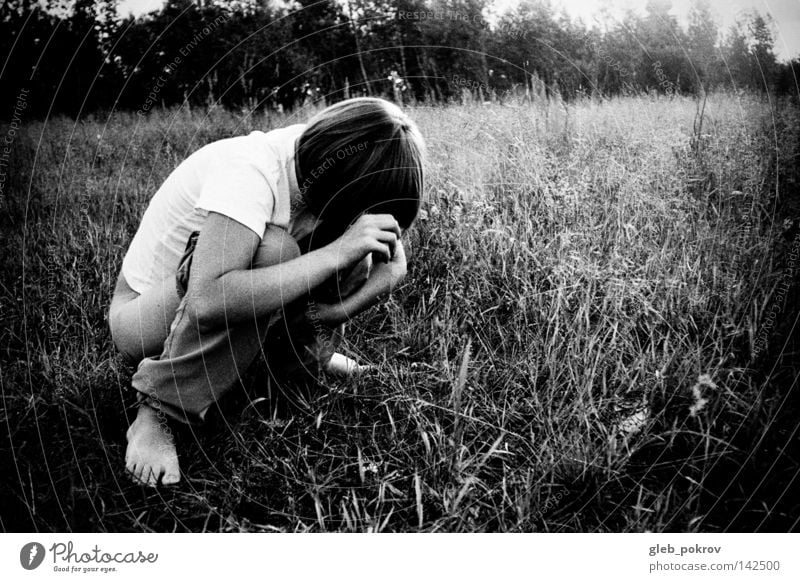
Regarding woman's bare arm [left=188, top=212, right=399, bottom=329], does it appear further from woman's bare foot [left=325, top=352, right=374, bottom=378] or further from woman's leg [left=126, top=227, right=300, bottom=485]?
woman's bare foot [left=325, top=352, right=374, bottom=378]

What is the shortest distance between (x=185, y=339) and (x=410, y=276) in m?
0.71

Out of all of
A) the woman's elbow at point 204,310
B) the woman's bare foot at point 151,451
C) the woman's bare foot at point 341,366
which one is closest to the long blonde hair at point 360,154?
the woman's elbow at point 204,310

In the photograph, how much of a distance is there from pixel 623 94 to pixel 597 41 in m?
0.23

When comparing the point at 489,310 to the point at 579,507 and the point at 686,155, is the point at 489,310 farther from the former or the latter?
the point at 686,155

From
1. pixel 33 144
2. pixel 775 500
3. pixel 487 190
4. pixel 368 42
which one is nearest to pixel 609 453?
pixel 775 500

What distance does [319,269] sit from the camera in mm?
1166

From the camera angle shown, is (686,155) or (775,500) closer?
(775,500)

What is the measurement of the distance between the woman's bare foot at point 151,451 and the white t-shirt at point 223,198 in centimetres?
30

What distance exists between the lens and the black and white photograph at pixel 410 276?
119 cm

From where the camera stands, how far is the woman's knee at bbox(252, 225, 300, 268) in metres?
1.17

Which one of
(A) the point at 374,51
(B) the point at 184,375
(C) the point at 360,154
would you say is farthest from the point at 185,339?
(A) the point at 374,51

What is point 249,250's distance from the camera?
1091mm

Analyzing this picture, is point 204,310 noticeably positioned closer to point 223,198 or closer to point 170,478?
point 223,198

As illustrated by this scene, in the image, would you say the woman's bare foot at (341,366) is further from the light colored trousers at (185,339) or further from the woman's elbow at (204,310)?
the woman's elbow at (204,310)
